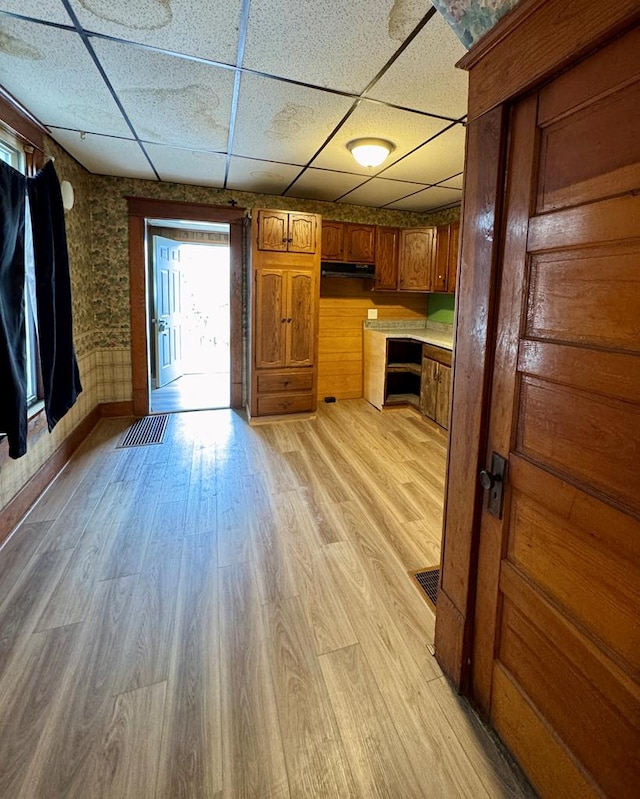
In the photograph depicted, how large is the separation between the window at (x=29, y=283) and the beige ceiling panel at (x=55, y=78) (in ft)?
0.87

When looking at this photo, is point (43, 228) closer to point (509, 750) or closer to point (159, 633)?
point (159, 633)

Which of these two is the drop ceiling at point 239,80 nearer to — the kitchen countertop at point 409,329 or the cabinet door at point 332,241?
the cabinet door at point 332,241

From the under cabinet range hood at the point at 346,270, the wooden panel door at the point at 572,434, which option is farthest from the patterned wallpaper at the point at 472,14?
the under cabinet range hood at the point at 346,270

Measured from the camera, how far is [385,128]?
2.59 metres

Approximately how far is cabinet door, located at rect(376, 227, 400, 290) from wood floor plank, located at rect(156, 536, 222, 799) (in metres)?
3.89

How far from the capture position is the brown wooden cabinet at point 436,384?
4.00m

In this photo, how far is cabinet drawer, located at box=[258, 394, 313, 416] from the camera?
427 centimetres

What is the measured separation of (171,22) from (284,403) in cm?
318

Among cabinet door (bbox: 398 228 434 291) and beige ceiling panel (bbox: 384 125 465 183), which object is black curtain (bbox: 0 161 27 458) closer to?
beige ceiling panel (bbox: 384 125 465 183)

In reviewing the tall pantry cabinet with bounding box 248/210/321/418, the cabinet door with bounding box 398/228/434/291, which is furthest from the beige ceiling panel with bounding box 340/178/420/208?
the tall pantry cabinet with bounding box 248/210/321/418

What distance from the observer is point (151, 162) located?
344 centimetres

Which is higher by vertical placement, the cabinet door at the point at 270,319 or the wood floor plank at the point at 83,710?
the cabinet door at the point at 270,319

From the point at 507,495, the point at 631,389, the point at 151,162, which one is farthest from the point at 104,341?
the point at 631,389

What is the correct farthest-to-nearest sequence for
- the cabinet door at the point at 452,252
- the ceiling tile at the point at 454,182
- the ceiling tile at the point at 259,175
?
1. the cabinet door at the point at 452,252
2. the ceiling tile at the point at 454,182
3. the ceiling tile at the point at 259,175
